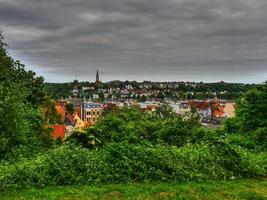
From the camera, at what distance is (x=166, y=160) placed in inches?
492

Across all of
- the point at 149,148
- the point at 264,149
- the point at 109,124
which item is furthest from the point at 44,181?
the point at 264,149

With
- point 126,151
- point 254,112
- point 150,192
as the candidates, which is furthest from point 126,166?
point 254,112

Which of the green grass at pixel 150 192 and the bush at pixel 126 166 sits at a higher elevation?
the bush at pixel 126 166

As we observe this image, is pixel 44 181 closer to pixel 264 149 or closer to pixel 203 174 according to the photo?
pixel 203 174

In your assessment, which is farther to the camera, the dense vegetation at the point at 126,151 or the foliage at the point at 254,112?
the foliage at the point at 254,112

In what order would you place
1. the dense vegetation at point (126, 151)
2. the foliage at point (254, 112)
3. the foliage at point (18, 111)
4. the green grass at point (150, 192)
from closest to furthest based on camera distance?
the green grass at point (150, 192) → the dense vegetation at point (126, 151) → the foliage at point (18, 111) → the foliage at point (254, 112)

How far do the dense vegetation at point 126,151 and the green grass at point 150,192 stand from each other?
409 mm

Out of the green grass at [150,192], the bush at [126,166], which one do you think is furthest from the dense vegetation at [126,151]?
the green grass at [150,192]

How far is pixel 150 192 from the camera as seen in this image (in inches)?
436

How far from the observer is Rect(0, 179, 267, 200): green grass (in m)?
10.6

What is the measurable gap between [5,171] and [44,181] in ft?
3.29

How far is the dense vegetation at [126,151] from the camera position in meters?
11.8

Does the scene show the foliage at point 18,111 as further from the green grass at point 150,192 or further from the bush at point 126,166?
the green grass at point 150,192

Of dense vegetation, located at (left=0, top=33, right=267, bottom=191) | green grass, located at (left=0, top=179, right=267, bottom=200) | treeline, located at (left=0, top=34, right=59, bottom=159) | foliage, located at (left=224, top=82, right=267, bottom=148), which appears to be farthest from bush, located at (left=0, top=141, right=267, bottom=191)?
foliage, located at (left=224, top=82, right=267, bottom=148)
